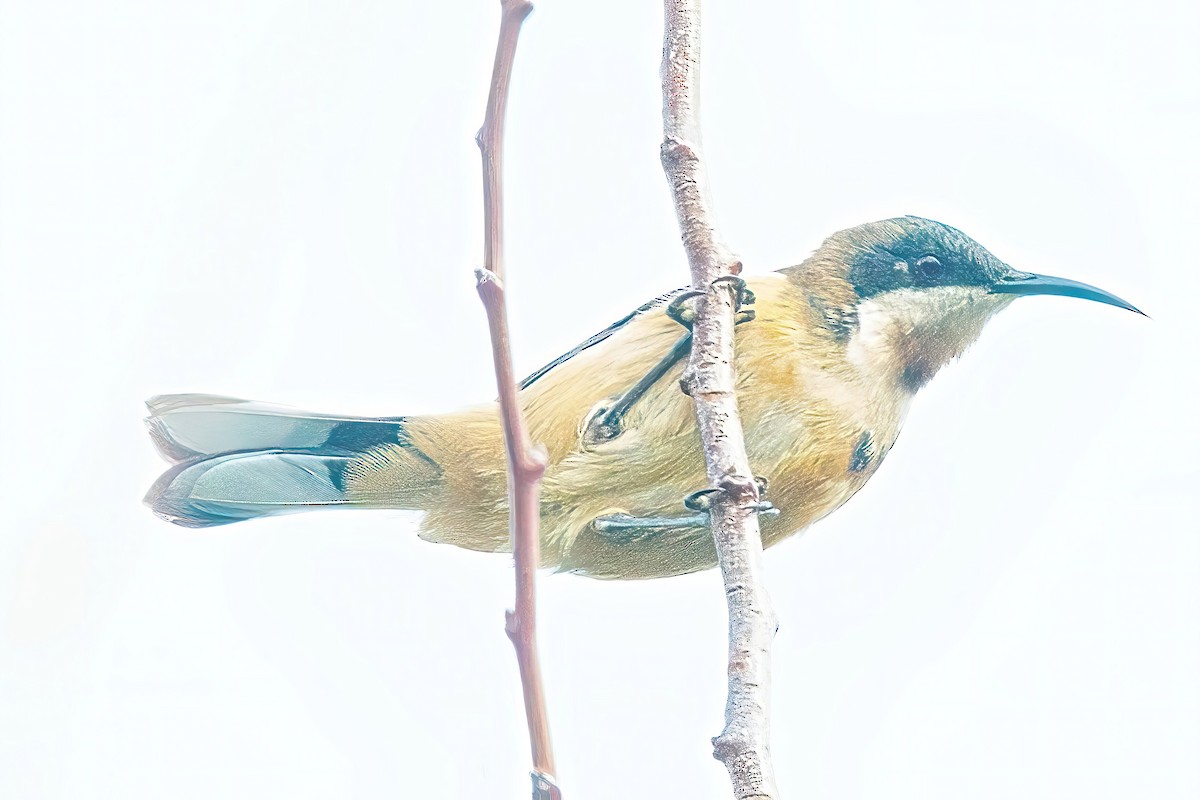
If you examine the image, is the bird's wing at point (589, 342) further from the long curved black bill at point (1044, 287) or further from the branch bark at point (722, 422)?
the long curved black bill at point (1044, 287)

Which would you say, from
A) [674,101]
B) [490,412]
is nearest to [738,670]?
[674,101]

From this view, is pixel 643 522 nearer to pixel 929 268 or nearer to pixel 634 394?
pixel 634 394

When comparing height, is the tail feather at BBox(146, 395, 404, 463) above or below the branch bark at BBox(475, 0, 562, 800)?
above

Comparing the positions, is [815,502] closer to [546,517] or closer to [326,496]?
[546,517]

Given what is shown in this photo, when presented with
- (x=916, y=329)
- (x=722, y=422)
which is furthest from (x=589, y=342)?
(x=722, y=422)

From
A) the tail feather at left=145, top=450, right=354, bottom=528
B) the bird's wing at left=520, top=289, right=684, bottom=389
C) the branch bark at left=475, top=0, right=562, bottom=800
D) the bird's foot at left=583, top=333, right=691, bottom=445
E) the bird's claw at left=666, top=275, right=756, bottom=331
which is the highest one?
the bird's wing at left=520, top=289, right=684, bottom=389

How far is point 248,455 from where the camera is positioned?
1.69 m

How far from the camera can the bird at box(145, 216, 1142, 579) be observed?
1652 mm

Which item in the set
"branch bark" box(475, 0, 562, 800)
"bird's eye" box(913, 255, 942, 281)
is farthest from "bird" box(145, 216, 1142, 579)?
"branch bark" box(475, 0, 562, 800)

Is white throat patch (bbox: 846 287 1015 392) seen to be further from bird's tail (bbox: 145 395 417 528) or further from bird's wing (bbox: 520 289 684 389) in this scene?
bird's tail (bbox: 145 395 417 528)

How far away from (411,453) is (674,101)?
2.23 ft

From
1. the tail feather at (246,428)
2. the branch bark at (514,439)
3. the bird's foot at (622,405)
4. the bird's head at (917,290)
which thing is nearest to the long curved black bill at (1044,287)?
the bird's head at (917,290)

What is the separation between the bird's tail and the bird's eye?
82 cm

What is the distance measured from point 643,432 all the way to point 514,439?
2.58 feet
